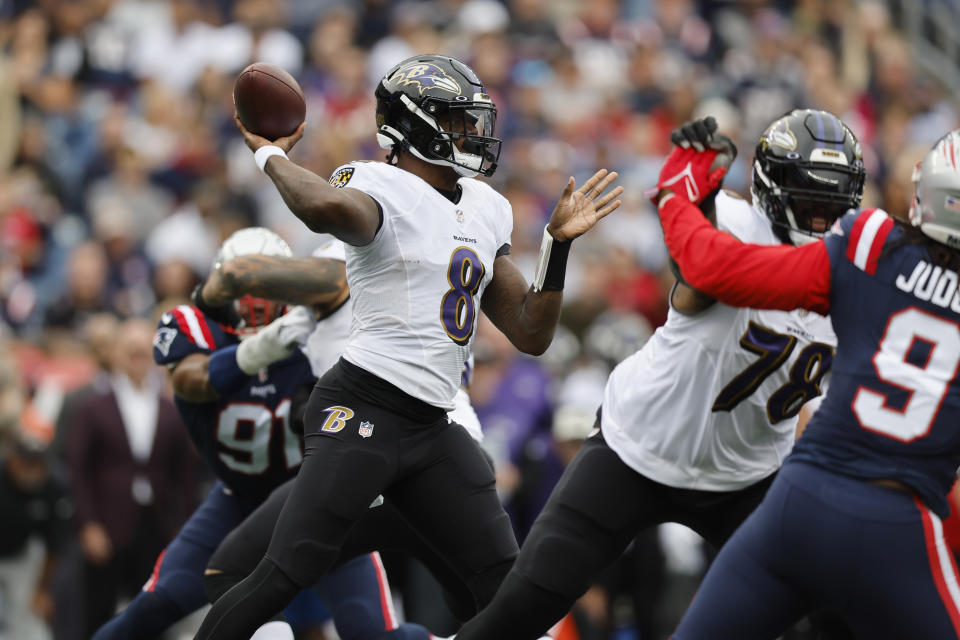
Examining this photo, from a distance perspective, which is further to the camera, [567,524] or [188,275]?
[188,275]

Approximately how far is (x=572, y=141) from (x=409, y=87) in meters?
7.19

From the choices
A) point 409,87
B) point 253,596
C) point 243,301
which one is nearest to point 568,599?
point 253,596

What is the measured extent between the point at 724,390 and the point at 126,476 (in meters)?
4.93

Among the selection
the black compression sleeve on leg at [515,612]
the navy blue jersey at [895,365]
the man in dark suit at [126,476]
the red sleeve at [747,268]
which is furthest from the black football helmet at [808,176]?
the man in dark suit at [126,476]

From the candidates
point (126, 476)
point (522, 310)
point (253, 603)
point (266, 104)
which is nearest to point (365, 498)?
point (253, 603)

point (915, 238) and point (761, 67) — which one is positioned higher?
point (915, 238)

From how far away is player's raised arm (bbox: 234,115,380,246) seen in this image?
4090 mm

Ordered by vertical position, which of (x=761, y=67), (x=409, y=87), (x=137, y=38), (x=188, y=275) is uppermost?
(x=409, y=87)

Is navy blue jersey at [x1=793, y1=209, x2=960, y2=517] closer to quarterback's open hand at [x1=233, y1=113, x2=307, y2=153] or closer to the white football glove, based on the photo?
quarterback's open hand at [x1=233, y1=113, x2=307, y2=153]

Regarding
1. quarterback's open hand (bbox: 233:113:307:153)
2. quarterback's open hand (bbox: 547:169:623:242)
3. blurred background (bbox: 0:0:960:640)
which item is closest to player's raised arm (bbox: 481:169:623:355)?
quarterback's open hand (bbox: 547:169:623:242)

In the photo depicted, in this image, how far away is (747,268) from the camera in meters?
3.85

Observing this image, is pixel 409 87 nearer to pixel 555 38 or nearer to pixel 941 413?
pixel 941 413

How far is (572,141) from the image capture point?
37.9ft

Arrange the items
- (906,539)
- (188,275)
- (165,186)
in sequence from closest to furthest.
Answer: (906,539)
(188,275)
(165,186)
